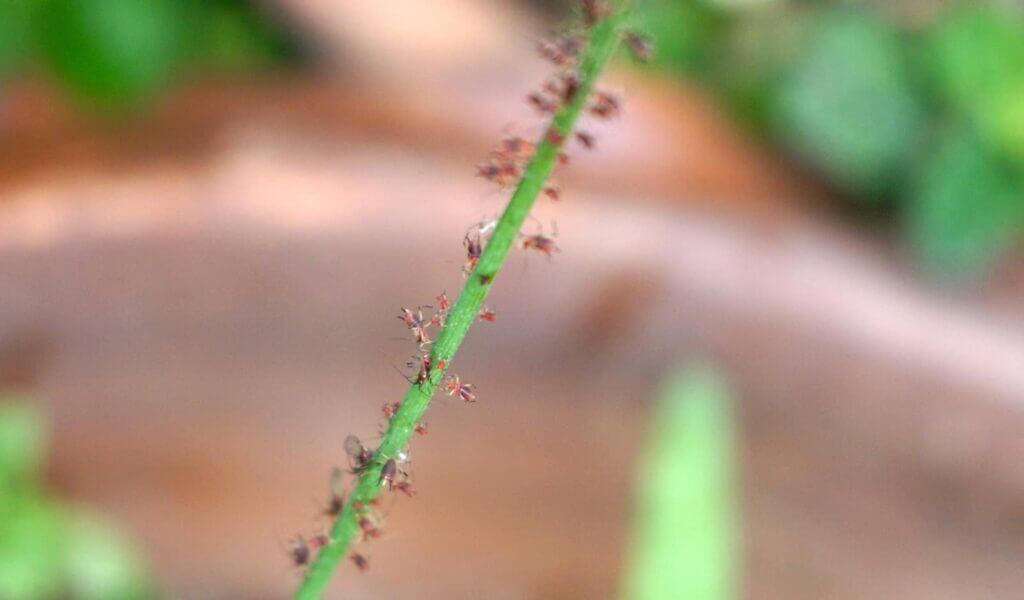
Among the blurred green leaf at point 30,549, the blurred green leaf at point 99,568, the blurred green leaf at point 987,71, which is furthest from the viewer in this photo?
the blurred green leaf at point 987,71

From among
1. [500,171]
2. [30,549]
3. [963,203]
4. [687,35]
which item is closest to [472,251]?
[500,171]

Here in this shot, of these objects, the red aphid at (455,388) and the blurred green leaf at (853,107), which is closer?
the red aphid at (455,388)

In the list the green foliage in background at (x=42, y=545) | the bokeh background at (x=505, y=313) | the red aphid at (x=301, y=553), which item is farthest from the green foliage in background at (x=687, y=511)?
the red aphid at (x=301, y=553)

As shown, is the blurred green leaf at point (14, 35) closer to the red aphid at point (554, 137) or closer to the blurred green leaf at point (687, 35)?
the blurred green leaf at point (687, 35)

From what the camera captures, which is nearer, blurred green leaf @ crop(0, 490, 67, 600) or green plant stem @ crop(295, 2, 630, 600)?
green plant stem @ crop(295, 2, 630, 600)

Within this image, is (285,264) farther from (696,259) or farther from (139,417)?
(696,259)

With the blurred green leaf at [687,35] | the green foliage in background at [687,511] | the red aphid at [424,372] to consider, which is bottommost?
the red aphid at [424,372]

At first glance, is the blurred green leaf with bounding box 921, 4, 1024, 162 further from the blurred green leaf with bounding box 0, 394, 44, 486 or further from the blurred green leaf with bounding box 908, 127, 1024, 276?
the blurred green leaf with bounding box 0, 394, 44, 486

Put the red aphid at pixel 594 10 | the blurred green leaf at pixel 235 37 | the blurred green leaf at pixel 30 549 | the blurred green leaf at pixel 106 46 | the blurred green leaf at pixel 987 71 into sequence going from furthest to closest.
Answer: the blurred green leaf at pixel 235 37 → the blurred green leaf at pixel 987 71 → the blurred green leaf at pixel 106 46 → the blurred green leaf at pixel 30 549 → the red aphid at pixel 594 10

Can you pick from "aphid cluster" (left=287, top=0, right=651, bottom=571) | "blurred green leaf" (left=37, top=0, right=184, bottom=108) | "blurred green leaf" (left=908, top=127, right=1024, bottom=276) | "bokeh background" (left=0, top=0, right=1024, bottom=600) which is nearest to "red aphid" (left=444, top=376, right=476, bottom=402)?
"aphid cluster" (left=287, top=0, right=651, bottom=571)
